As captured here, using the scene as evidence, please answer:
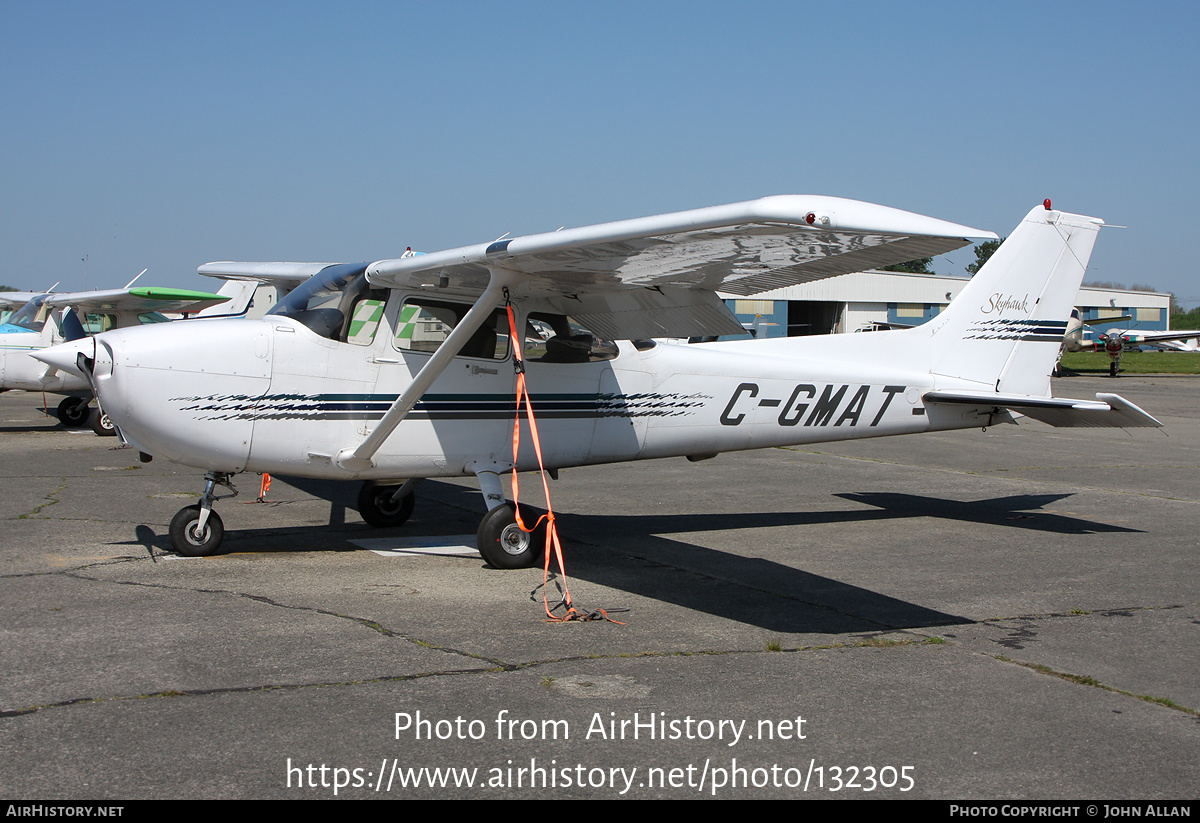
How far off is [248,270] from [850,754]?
34.0 ft

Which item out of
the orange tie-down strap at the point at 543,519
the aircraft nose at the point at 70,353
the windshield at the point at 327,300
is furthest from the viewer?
the windshield at the point at 327,300

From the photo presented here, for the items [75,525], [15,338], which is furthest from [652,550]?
[15,338]

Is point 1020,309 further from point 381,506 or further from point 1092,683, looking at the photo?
point 381,506

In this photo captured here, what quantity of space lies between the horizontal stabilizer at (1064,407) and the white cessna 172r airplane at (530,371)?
2 cm

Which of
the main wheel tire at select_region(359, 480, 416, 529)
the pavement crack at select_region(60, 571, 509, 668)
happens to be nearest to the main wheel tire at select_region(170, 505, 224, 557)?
the pavement crack at select_region(60, 571, 509, 668)

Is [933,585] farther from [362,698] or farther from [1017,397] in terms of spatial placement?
[362,698]

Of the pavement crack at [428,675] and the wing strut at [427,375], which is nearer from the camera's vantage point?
Result: the pavement crack at [428,675]

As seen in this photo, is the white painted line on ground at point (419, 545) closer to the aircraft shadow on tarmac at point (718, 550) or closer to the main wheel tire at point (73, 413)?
the aircraft shadow on tarmac at point (718, 550)

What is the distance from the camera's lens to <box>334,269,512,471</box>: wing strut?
6605 millimetres

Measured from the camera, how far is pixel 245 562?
695 centimetres

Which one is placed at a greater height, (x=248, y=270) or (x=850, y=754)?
(x=248, y=270)

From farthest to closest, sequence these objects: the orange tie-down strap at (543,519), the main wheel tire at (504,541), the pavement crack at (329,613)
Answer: the main wheel tire at (504,541)
the orange tie-down strap at (543,519)
the pavement crack at (329,613)

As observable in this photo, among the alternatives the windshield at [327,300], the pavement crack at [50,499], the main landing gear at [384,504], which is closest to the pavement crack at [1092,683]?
the windshield at [327,300]

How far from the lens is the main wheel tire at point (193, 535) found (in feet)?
23.1
